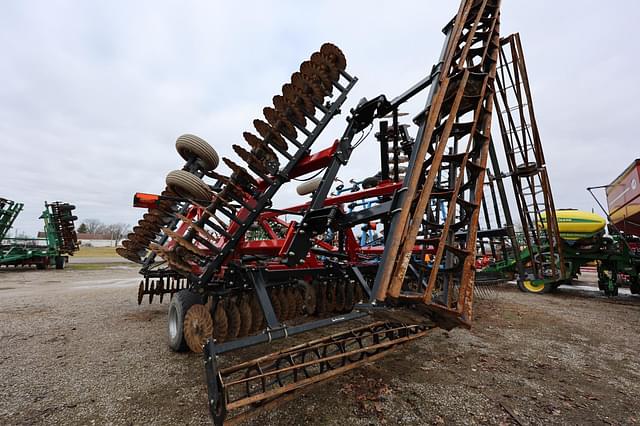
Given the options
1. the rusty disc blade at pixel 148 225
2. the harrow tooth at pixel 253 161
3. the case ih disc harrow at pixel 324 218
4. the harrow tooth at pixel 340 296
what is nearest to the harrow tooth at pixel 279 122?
the case ih disc harrow at pixel 324 218

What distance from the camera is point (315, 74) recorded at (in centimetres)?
340

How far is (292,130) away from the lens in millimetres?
3508

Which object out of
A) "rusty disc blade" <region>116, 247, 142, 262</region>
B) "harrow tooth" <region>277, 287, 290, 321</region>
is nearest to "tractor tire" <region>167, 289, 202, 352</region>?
"harrow tooth" <region>277, 287, 290, 321</region>

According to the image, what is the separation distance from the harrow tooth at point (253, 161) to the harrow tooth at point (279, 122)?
0.44 meters

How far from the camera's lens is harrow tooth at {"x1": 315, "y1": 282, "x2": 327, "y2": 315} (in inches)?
207

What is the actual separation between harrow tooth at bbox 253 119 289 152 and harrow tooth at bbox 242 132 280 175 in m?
0.08

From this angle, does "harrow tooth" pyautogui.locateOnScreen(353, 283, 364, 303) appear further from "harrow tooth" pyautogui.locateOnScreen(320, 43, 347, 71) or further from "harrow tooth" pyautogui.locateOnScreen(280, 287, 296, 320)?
"harrow tooth" pyautogui.locateOnScreen(320, 43, 347, 71)

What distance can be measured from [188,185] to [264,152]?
93cm

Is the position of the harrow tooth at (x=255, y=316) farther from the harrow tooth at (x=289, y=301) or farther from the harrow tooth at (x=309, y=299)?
the harrow tooth at (x=309, y=299)

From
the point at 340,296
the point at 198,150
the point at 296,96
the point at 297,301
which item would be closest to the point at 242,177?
the point at 198,150

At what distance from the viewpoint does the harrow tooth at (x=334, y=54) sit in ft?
11.1

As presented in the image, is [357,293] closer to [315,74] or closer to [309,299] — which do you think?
[309,299]

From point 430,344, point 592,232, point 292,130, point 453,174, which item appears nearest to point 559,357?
point 430,344

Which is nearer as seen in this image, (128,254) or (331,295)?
(128,254)
